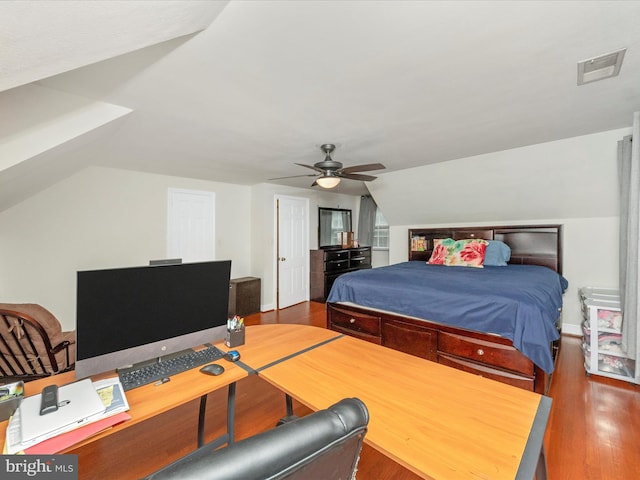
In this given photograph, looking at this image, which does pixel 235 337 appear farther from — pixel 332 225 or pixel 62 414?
pixel 332 225

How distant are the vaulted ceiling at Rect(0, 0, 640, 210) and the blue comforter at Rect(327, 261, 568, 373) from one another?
4.96 feet

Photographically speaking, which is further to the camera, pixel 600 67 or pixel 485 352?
pixel 485 352

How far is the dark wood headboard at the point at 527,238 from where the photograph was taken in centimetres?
402

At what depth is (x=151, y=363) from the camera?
142 centimetres

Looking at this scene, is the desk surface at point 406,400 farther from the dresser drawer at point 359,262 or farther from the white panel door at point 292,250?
the dresser drawer at point 359,262

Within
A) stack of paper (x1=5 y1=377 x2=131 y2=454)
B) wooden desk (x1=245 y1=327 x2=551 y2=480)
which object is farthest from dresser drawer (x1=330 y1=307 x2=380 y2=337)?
stack of paper (x1=5 y1=377 x2=131 y2=454)

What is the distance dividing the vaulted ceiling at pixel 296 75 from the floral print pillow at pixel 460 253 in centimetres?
161

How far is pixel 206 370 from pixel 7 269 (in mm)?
3426

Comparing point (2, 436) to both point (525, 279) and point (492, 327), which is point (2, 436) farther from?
point (525, 279)

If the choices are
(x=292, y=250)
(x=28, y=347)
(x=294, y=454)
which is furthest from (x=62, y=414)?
(x=292, y=250)

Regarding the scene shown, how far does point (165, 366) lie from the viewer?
4.57 ft

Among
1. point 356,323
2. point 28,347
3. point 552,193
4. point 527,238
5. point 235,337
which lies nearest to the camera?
point 235,337

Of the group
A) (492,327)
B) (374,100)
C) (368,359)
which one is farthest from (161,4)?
(492,327)

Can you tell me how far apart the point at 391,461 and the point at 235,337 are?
49.2 inches
